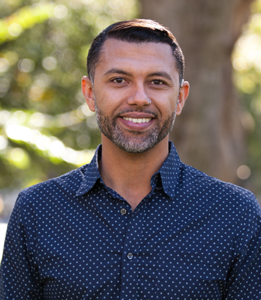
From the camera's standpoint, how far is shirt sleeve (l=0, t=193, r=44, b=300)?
2186mm

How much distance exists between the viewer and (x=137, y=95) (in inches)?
85.2

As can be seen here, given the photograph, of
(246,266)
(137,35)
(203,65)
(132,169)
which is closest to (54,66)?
(203,65)

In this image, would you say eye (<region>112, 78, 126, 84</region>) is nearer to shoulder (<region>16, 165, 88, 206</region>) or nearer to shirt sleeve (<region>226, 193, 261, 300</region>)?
shoulder (<region>16, 165, 88, 206</region>)

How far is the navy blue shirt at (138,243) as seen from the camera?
2.01 metres

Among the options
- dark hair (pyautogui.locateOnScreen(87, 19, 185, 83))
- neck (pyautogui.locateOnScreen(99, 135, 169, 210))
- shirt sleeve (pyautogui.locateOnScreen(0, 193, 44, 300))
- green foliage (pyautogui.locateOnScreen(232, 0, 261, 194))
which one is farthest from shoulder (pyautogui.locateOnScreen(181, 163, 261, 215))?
green foliage (pyautogui.locateOnScreen(232, 0, 261, 194))

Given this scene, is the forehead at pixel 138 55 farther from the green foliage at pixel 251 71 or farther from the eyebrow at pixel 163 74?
the green foliage at pixel 251 71

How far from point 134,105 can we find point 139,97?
5 cm

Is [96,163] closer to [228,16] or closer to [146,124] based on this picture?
[146,124]

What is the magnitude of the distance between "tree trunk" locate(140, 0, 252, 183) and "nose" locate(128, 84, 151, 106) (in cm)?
476

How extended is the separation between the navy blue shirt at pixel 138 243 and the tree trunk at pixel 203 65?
4712mm

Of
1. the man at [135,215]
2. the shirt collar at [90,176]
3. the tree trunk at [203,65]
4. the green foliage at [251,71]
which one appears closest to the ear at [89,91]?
the man at [135,215]

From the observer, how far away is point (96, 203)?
2.20m

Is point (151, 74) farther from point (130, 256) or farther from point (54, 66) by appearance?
point (54, 66)

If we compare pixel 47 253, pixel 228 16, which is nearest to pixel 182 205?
pixel 47 253
